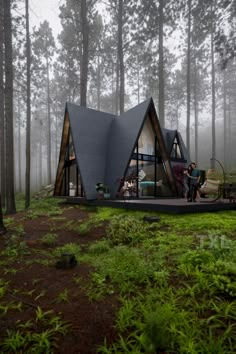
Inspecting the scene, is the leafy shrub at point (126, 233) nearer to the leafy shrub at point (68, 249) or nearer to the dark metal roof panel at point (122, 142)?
the leafy shrub at point (68, 249)

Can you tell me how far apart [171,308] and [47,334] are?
1.46m

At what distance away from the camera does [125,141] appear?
11641mm

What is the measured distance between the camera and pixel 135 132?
11.5 meters

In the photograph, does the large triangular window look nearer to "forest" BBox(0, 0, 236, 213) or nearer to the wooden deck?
"forest" BBox(0, 0, 236, 213)

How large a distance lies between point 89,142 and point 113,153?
1.52m

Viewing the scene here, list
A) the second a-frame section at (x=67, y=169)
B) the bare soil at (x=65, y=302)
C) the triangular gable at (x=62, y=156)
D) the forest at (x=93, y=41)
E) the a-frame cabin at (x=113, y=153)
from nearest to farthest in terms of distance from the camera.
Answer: the bare soil at (x=65, y=302) < the a-frame cabin at (x=113, y=153) < the forest at (x=93, y=41) < the second a-frame section at (x=67, y=169) < the triangular gable at (x=62, y=156)

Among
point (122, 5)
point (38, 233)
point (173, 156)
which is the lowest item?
point (38, 233)

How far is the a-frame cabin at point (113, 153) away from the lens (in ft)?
36.8

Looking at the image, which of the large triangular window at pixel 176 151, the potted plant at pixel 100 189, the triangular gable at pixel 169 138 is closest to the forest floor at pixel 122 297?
the potted plant at pixel 100 189

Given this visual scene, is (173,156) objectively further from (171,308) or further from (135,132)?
(171,308)

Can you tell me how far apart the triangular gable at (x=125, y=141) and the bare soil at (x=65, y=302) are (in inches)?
270

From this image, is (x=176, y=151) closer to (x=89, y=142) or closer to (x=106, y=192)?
(x=89, y=142)

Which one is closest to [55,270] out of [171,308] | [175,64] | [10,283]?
[10,283]

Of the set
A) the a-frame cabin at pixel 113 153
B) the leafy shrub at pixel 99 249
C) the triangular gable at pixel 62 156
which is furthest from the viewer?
the triangular gable at pixel 62 156
